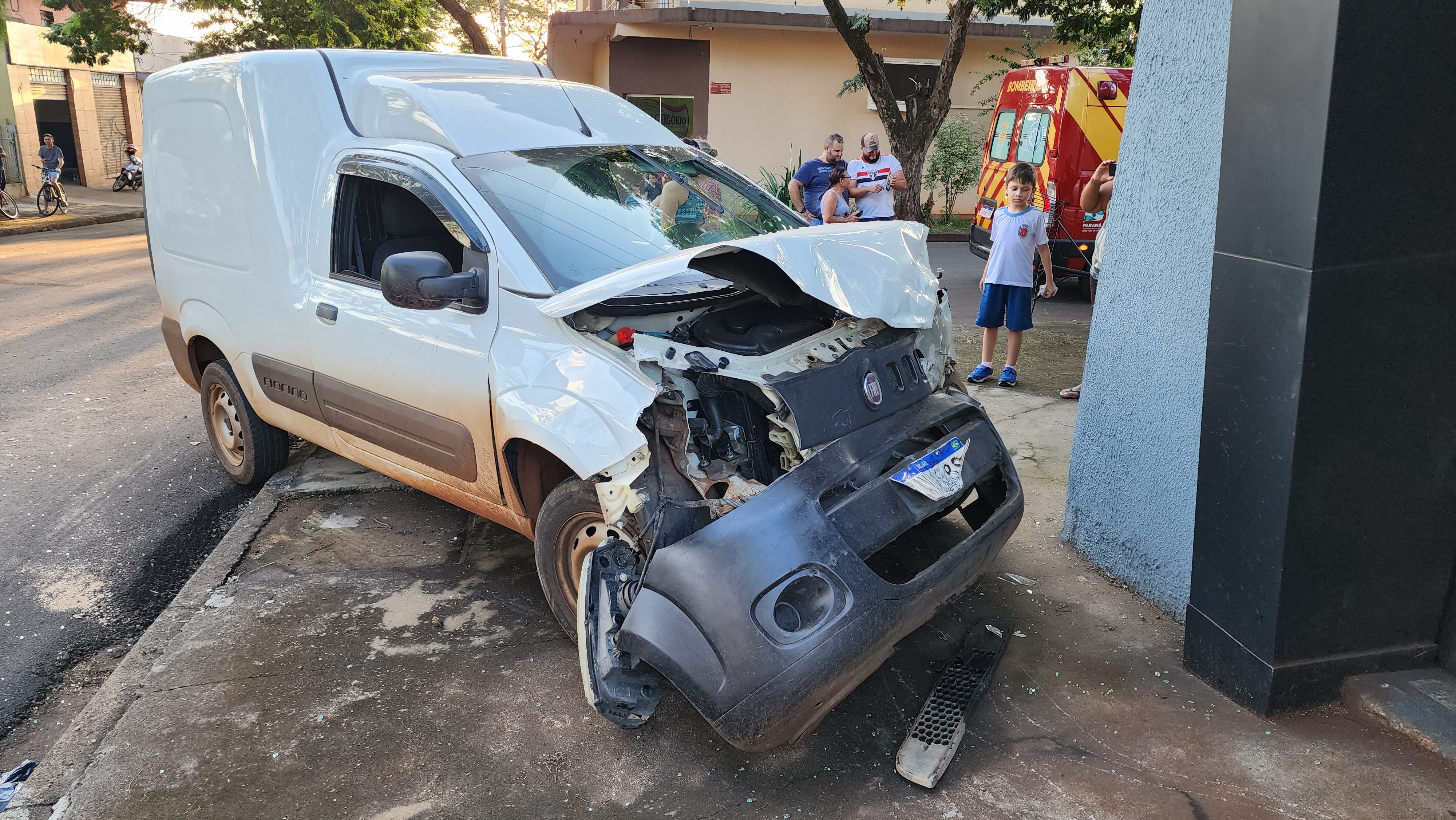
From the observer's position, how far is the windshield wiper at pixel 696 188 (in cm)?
446

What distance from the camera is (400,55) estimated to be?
4871mm

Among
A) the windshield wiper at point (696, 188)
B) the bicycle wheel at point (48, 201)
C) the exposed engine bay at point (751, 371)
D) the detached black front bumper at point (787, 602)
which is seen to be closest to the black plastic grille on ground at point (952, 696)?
the detached black front bumper at point (787, 602)

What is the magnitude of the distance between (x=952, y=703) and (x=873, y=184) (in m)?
6.60

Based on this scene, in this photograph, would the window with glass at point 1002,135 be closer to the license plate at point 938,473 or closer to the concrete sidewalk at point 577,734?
the concrete sidewalk at point 577,734

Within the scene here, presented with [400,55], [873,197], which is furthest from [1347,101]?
[873,197]

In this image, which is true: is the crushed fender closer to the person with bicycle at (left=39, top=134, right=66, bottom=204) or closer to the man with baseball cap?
the man with baseball cap

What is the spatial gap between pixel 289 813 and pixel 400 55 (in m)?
3.52

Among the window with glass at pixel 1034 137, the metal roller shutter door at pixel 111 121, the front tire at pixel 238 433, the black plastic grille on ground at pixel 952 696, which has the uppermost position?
the metal roller shutter door at pixel 111 121

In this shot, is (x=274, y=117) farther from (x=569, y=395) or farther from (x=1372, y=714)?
(x=1372, y=714)

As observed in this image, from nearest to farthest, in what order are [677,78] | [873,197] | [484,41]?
1. [873,197]
2. [484,41]
3. [677,78]

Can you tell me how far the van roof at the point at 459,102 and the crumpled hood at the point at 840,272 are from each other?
113 centimetres

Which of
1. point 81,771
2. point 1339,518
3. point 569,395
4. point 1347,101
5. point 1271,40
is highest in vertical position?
point 1271,40

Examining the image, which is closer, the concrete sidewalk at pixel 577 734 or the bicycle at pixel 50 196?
the concrete sidewalk at pixel 577 734

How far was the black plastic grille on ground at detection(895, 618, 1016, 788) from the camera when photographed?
2979 mm
